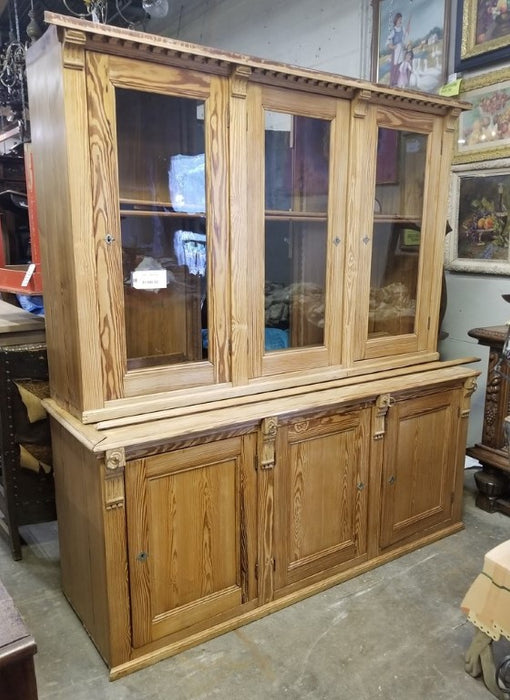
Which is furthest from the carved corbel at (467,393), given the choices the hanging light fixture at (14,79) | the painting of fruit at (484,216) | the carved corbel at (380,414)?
the hanging light fixture at (14,79)

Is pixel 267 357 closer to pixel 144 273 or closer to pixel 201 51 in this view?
pixel 144 273

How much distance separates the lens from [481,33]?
274 cm

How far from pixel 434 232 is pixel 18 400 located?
75.9 inches

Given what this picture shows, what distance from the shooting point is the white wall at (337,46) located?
3.01m

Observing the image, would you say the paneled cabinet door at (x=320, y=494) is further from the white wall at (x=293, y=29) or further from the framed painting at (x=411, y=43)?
the white wall at (x=293, y=29)

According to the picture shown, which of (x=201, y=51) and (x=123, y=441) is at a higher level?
(x=201, y=51)

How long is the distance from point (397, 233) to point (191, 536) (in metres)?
1.51

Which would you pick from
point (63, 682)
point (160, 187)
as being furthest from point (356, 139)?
point (63, 682)

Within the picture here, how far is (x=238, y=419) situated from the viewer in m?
1.79

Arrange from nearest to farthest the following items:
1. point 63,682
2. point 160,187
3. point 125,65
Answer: point 125,65
point 63,682
point 160,187

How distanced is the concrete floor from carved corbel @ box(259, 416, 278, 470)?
59 centimetres

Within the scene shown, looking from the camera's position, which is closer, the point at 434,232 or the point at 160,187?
the point at 160,187

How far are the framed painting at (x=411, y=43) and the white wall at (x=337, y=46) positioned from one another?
0.19 ft

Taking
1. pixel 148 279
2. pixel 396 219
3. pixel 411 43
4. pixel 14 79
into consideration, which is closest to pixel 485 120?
pixel 411 43
